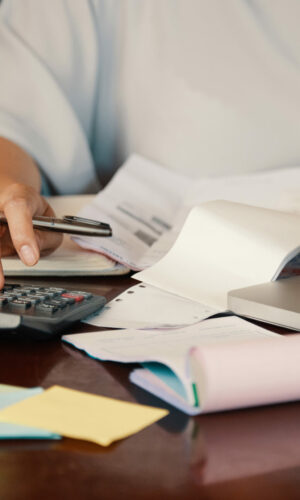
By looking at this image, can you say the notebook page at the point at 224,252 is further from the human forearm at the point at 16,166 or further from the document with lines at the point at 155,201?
the human forearm at the point at 16,166

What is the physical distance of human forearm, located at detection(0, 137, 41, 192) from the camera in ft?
2.92

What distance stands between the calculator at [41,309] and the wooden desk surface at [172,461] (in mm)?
87

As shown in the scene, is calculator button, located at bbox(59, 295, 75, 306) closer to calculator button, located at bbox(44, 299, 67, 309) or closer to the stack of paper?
calculator button, located at bbox(44, 299, 67, 309)

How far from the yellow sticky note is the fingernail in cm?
27

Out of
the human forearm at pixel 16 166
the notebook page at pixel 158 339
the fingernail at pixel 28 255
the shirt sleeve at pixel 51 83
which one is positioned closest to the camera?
the notebook page at pixel 158 339

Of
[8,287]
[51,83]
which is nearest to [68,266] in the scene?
[8,287]

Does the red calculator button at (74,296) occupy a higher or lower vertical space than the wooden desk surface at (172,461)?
lower

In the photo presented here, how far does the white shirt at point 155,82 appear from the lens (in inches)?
43.7

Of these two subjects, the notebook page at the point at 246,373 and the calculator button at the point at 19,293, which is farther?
the calculator button at the point at 19,293

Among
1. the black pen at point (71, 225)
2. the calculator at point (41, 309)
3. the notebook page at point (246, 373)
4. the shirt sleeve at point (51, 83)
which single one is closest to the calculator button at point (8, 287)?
the calculator at point (41, 309)

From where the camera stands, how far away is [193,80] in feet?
3.83

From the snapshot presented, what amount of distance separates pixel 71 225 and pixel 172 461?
43cm

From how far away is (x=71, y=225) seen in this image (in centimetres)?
70

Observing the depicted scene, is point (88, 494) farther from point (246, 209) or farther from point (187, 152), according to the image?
point (187, 152)
